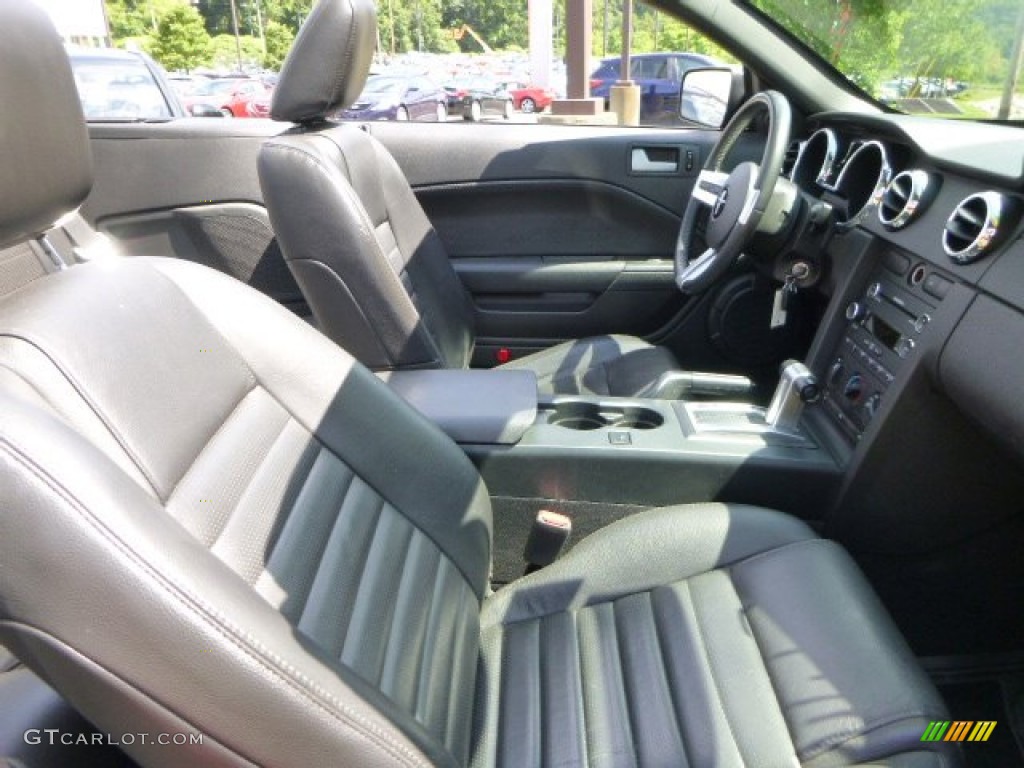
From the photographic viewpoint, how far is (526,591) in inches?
50.2

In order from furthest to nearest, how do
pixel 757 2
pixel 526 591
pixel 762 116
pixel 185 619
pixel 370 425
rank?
pixel 762 116 → pixel 757 2 → pixel 526 591 → pixel 370 425 → pixel 185 619

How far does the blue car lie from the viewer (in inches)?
106

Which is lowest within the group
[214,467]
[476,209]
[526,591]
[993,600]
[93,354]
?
[993,600]

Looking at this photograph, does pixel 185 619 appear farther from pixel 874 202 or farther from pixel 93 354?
pixel 874 202

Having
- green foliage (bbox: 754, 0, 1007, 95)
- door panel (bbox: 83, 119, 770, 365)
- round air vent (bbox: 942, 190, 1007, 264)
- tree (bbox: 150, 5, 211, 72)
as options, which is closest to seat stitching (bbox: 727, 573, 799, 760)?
round air vent (bbox: 942, 190, 1007, 264)

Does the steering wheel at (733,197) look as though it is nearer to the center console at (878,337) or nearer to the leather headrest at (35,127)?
the center console at (878,337)

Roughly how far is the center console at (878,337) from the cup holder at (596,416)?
36cm

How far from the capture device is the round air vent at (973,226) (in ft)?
4.05

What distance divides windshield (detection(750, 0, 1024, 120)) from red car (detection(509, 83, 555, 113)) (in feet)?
17.0

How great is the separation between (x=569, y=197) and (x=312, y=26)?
0.99 metres

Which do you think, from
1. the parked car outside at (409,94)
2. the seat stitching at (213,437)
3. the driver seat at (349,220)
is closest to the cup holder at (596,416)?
the driver seat at (349,220)

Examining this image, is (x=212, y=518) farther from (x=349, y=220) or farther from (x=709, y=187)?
(x=709, y=187)

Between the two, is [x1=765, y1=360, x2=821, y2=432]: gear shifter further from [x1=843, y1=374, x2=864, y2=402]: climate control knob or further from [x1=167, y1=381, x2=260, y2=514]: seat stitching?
[x1=167, y1=381, x2=260, y2=514]: seat stitching

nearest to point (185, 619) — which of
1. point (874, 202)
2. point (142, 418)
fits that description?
point (142, 418)
